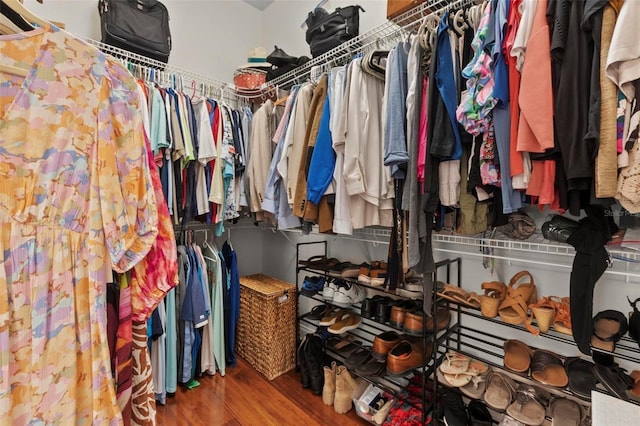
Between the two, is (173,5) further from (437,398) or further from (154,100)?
(437,398)

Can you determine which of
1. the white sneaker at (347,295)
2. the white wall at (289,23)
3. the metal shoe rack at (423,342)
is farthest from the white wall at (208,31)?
the white sneaker at (347,295)

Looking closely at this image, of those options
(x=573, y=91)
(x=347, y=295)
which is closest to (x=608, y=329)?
(x=573, y=91)

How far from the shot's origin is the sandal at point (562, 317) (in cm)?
114

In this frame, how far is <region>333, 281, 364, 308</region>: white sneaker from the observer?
69.9 inches

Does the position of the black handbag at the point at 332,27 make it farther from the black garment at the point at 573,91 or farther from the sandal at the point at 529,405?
the sandal at the point at 529,405

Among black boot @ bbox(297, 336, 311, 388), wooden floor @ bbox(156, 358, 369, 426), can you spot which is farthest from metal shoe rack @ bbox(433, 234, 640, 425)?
black boot @ bbox(297, 336, 311, 388)

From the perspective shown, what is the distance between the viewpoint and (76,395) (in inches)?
25.0

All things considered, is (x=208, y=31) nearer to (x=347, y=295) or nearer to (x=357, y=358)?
(x=347, y=295)

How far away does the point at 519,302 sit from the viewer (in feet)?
4.19

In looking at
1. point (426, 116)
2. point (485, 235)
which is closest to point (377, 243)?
point (485, 235)

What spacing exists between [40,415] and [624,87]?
1.53 metres

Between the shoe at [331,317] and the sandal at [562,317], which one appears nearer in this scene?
the sandal at [562,317]

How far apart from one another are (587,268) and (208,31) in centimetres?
291

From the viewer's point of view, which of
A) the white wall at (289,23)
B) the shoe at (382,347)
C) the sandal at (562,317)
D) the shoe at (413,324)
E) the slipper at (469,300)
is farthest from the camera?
the white wall at (289,23)
